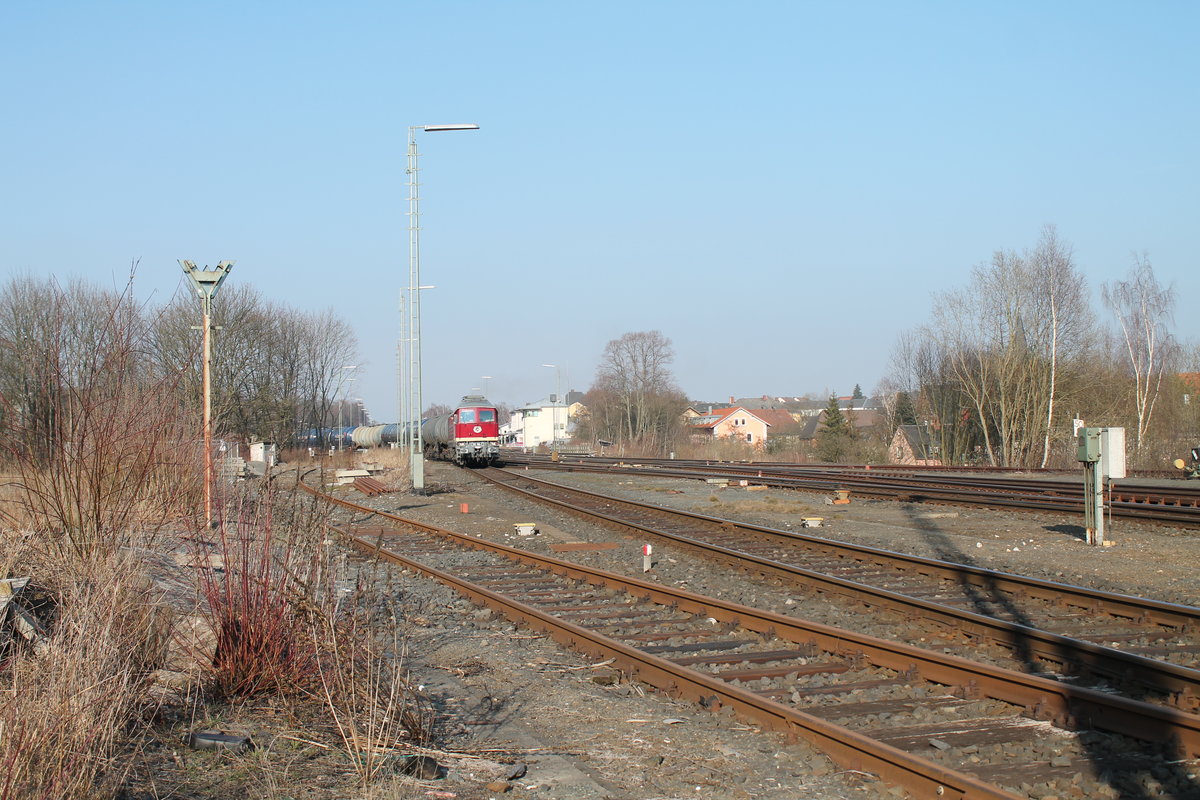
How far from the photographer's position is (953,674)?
6.34 metres

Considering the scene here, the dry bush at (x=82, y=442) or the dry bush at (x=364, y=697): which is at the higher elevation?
the dry bush at (x=82, y=442)

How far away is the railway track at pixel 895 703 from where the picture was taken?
4754 millimetres

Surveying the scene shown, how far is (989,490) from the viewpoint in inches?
910

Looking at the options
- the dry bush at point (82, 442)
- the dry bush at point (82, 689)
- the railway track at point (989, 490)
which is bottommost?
the railway track at point (989, 490)

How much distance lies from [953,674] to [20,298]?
37.0 meters

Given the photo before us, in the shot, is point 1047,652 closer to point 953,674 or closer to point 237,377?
point 953,674

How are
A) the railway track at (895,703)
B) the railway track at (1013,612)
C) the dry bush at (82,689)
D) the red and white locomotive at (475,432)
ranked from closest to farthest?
the dry bush at (82,689), the railway track at (895,703), the railway track at (1013,612), the red and white locomotive at (475,432)

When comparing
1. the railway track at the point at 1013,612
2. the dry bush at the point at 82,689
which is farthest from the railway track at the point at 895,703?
the dry bush at the point at 82,689

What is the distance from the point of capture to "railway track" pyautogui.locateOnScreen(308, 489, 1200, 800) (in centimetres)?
475

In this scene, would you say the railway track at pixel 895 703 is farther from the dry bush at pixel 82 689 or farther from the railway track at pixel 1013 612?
the dry bush at pixel 82 689

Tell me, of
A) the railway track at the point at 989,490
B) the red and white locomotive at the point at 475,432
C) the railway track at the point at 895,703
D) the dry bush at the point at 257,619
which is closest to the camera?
the railway track at the point at 895,703

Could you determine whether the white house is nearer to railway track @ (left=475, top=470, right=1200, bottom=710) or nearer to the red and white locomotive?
the red and white locomotive

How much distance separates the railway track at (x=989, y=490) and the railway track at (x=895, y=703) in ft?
35.8

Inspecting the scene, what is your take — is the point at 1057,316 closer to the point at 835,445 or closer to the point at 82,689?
the point at 835,445
